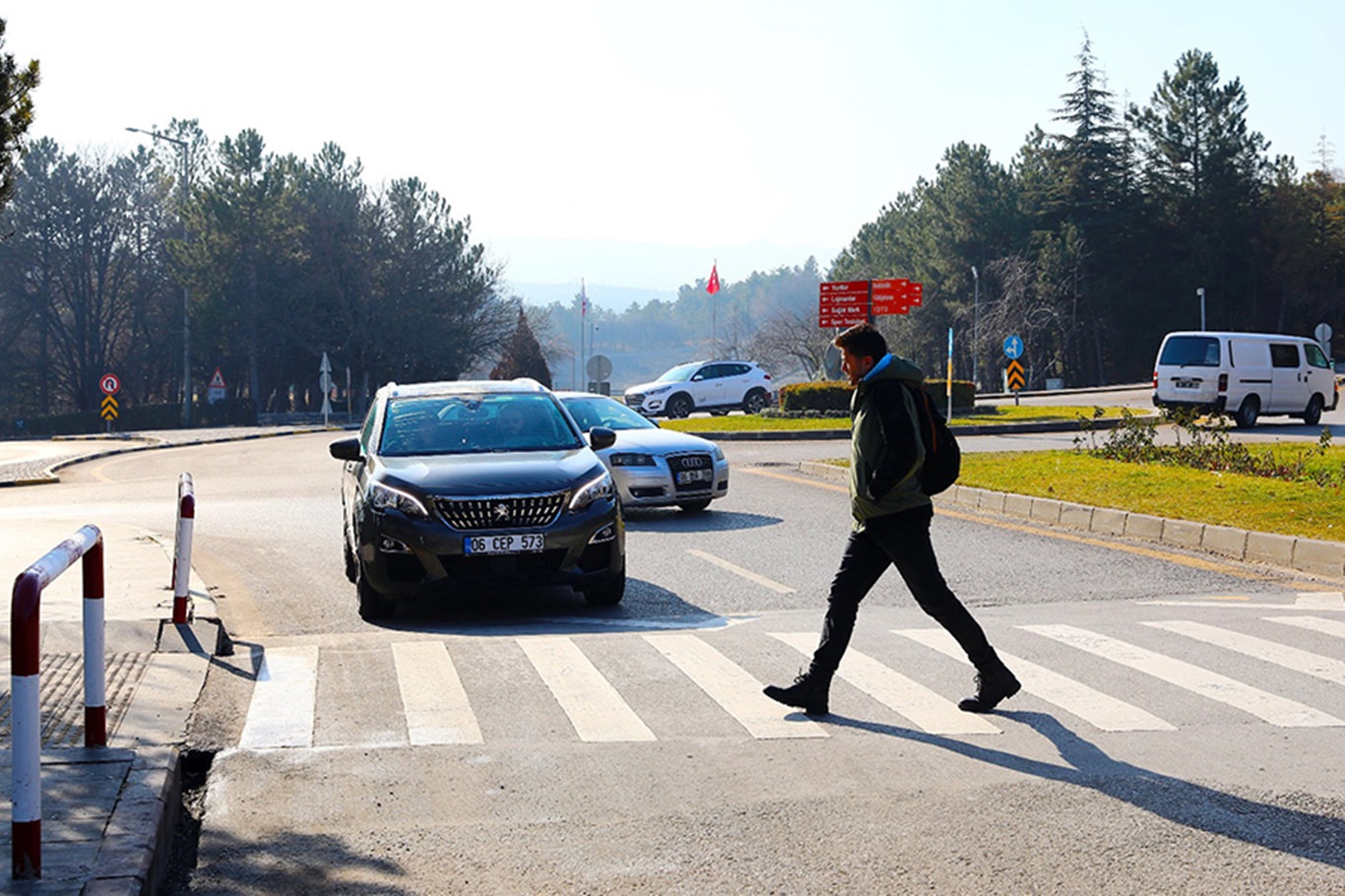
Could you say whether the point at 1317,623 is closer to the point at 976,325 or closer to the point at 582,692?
the point at 582,692


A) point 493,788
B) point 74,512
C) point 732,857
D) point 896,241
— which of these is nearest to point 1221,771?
point 732,857

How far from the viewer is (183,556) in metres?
9.73

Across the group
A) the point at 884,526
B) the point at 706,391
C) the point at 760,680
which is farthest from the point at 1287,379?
the point at 884,526

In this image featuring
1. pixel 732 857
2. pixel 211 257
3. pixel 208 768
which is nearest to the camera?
pixel 732 857

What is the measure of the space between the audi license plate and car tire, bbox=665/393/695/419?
37.1 m

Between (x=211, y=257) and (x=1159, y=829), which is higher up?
(x=211, y=257)

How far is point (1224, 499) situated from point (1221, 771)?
956cm

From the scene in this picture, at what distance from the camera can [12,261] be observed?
7581 cm

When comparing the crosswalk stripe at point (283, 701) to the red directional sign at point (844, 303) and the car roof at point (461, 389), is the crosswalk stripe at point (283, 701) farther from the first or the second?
the red directional sign at point (844, 303)

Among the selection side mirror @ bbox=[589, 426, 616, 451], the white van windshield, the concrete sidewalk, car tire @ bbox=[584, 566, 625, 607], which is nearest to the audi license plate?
car tire @ bbox=[584, 566, 625, 607]

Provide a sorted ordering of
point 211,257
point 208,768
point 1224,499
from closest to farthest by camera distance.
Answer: point 208,768
point 1224,499
point 211,257

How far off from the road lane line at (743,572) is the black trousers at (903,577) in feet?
13.4

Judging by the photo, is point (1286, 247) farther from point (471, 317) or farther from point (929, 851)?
point (929, 851)

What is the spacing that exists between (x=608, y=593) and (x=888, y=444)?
13.2 feet
